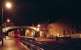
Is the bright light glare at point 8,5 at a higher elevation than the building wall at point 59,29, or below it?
higher

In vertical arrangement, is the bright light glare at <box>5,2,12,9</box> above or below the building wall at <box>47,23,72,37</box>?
above

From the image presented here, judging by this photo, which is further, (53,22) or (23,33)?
(23,33)

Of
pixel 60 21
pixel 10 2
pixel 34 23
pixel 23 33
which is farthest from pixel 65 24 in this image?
pixel 10 2

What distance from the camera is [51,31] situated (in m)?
123

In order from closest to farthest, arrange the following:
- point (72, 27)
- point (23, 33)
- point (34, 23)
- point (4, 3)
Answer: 1. point (4, 3)
2. point (72, 27)
3. point (34, 23)
4. point (23, 33)

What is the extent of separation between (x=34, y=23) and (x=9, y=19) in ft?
44.5

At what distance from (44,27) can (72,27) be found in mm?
13582

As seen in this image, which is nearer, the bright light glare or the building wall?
the bright light glare

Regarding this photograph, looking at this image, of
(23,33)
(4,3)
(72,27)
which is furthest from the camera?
(23,33)

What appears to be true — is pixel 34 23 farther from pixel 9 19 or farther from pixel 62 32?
pixel 62 32

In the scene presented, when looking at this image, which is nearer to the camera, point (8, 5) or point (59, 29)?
point (8, 5)

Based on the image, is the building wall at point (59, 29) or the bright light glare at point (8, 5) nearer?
the bright light glare at point (8, 5)

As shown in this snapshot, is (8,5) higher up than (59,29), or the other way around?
(8,5)

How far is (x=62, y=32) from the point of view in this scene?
122000 mm
